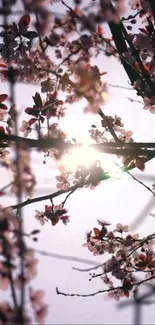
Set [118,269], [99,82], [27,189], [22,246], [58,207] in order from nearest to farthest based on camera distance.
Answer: [22,246] → [27,189] → [99,82] → [118,269] → [58,207]

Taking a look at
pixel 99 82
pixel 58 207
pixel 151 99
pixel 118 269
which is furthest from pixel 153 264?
pixel 99 82

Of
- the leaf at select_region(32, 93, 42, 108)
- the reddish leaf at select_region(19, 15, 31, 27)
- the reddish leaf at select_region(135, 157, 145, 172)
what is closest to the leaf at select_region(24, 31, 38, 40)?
the reddish leaf at select_region(19, 15, 31, 27)

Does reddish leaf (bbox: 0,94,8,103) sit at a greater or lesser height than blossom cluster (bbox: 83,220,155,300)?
greater

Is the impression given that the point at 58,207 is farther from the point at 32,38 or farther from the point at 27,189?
the point at 27,189

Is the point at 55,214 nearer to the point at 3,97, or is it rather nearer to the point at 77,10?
the point at 3,97

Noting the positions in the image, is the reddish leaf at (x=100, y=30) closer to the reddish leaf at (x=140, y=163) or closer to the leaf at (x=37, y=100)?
the leaf at (x=37, y=100)

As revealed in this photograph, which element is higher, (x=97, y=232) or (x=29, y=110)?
(x=29, y=110)

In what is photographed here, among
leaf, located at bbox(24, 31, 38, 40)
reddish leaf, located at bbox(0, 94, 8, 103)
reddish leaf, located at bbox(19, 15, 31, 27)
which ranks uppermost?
reddish leaf, located at bbox(19, 15, 31, 27)

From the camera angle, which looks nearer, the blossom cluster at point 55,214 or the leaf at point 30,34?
the leaf at point 30,34

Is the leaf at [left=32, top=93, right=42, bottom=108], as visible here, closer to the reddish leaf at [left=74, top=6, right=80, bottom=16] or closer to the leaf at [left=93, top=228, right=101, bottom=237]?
the reddish leaf at [left=74, top=6, right=80, bottom=16]

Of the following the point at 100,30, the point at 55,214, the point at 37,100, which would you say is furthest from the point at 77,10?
the point at 55,214

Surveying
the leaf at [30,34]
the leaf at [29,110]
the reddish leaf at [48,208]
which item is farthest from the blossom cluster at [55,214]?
the leaf at [30,34]

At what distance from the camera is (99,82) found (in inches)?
141

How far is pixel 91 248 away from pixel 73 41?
10.4 ft
